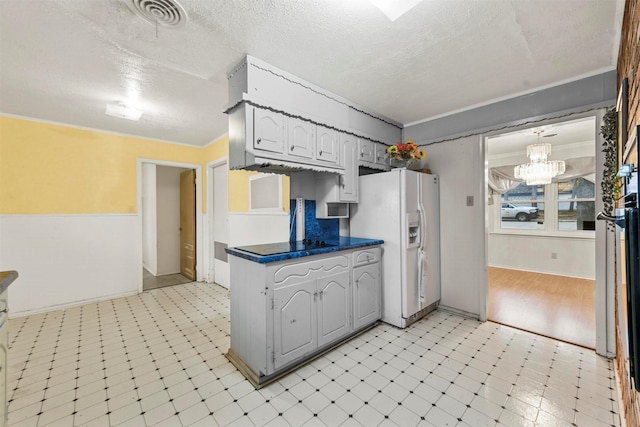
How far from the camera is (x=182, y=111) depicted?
3.23m

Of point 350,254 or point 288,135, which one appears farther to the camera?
point 350,254

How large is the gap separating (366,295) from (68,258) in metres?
4.06

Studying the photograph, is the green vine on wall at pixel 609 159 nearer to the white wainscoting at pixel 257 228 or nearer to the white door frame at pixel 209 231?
the white wainscoting at pixel 257 228

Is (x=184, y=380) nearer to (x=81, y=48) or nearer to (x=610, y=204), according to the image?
(x=81, y=48)

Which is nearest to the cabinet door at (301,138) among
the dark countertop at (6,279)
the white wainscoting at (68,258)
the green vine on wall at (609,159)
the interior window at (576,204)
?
the dark countertop at (6,279)

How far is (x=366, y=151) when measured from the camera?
3.15m

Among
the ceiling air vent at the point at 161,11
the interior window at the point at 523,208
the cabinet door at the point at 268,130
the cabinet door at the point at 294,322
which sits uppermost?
the ceiling air vent at the point at 161,11

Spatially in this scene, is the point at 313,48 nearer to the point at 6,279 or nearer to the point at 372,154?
the point at 372,154

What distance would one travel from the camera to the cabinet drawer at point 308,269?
6.60ft

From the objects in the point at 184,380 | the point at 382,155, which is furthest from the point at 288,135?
the point at 184,380

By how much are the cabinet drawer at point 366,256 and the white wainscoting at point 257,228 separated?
85cm

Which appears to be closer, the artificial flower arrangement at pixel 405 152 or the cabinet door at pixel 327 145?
the cabinet door at pixel 327 145

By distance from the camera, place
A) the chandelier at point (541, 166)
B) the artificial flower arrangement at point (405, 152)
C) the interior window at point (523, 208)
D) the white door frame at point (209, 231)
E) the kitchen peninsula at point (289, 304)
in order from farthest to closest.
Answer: the interior window at point (523, 208)
the white door frame at point (209, 231)
the chandelier at point (541, 166)
the artificial flower arrangement at point (405, 152)
the kitchen peninsula at point (289, 304)

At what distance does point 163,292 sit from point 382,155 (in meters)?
3.94
